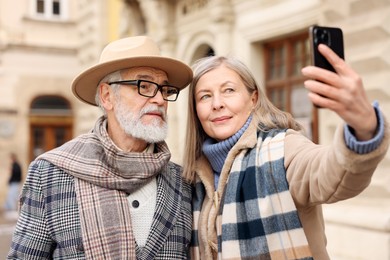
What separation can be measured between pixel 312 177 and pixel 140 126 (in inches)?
36.9

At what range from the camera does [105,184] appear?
229cm

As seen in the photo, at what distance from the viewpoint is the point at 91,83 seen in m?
2.64

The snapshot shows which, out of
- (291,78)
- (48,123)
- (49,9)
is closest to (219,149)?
(291,78)

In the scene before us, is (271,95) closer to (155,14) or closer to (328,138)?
(328,138)

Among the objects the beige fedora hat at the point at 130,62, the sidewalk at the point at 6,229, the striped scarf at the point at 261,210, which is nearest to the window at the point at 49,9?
the sidewalk at the point at 6,229

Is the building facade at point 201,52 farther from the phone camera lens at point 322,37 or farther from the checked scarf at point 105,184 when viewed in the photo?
the phone camera lens at point 322,37

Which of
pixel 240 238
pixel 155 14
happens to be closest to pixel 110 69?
pixel 240 238

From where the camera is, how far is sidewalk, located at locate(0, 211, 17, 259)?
7676 millimetres

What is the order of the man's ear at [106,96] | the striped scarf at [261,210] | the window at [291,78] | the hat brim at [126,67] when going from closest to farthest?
the striped scarf at [261,210], the hat brim at [126,67], the man's ear at [106,96], the window at [291,78]

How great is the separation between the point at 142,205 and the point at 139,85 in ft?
1.84

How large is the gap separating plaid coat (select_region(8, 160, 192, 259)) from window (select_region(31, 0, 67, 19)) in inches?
581

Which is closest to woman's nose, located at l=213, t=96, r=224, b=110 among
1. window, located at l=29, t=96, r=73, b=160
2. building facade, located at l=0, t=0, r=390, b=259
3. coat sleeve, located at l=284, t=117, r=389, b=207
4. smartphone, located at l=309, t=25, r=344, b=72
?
coat sleeve, located at l=284, t=117, r=389, b=207

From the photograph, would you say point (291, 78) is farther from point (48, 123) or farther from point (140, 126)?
point (48, 123)

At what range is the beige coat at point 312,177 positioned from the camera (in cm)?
156
